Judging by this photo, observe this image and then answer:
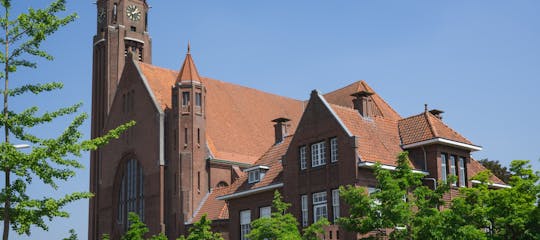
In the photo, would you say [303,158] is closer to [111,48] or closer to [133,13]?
[111,48]

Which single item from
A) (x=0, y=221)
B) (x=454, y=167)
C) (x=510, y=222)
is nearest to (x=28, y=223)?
(x=0, y=221)

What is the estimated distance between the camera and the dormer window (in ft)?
138

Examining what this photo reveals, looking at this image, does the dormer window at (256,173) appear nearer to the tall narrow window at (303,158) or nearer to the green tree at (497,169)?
the tall narrow window at (303,158)

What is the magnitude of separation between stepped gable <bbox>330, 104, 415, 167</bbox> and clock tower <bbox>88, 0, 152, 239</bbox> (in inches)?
1275

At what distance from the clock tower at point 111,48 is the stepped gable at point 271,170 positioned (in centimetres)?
2366

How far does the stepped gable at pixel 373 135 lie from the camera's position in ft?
114

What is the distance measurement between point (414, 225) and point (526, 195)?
19.1ft

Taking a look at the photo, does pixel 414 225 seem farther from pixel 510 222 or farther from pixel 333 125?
pixel 333 125

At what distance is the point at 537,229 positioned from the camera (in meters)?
27.7

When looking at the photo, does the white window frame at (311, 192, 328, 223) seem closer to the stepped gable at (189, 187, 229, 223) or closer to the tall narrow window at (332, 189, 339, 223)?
the tall narrow window at (332, 189, 339, 223)

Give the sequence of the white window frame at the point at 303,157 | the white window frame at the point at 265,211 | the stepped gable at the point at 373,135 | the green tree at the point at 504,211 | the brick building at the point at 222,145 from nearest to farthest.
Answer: the green tree at the point at 504,211, the stepped gable at the point at 373,135, the brick building at the point at 222,145, the white window frame at the point at 303,157, the white window frame at the point at 265,211

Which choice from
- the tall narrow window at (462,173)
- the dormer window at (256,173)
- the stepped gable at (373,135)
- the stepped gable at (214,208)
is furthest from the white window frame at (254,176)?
the tall narrow window at (462,173)

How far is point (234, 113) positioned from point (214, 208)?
1364 centimetres

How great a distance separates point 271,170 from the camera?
1635 inches
